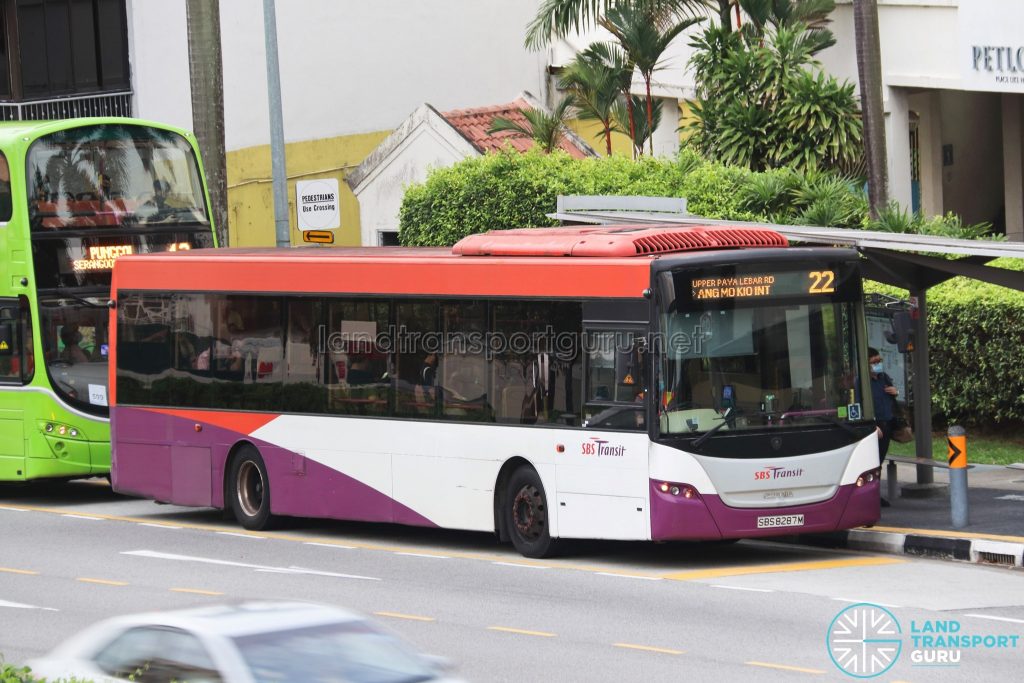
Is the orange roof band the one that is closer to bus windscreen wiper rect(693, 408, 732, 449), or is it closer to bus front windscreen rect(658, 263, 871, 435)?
bus front windscreen rect(658, 263, 871, 435)

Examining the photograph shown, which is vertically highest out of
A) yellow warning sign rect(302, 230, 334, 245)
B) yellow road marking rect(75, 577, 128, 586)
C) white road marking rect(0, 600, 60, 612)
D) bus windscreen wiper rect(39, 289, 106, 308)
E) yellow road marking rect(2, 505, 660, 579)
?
yellow warning sign rect(302, 230, 334, 245)

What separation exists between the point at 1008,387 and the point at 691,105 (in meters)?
8.96

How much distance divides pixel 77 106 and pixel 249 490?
20.4 metres

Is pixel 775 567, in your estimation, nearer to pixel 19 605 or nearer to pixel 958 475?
pixel 958 475

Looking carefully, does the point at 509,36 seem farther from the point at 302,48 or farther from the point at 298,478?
the point at 298,478

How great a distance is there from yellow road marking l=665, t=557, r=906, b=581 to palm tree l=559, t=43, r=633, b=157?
43.1 feet

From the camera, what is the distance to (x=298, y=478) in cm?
1758

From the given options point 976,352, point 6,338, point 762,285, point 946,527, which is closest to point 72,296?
point 6,338

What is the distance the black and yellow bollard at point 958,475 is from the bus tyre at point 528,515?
3.79 metres

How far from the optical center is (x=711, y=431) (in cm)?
1434

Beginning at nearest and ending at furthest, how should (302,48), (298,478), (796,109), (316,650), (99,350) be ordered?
1. (316,650)
2. (298,478)
3. (99,350)
4. (796,109)
5. (302,48)

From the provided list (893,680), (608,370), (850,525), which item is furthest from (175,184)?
(893,680)

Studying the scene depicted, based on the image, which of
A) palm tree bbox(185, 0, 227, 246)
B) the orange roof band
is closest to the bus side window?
the orange roof band

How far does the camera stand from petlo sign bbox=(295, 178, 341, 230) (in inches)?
875
